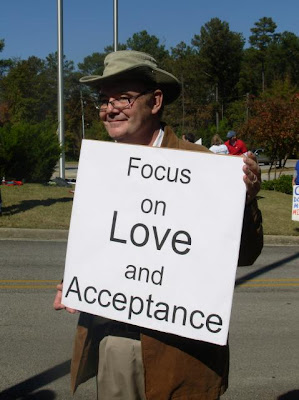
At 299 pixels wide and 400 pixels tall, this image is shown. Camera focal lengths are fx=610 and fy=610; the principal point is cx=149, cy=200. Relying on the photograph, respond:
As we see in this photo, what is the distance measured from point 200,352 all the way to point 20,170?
17.4 meters

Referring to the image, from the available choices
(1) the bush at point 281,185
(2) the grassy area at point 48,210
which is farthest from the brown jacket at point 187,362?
(1) the bush at point 281,185

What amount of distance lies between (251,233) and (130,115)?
663mm

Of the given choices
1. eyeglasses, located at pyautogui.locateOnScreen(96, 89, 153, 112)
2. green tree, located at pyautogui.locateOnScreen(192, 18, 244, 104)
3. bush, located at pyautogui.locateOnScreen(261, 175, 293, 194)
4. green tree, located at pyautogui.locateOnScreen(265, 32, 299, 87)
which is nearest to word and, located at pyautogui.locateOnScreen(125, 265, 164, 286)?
eyeglasses, located at pyautogui.locateOnScreen(96, 89, 153, 112)

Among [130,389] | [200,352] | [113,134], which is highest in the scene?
[113,134]

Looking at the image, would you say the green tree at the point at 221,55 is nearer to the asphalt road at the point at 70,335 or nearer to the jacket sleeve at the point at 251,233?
the asphalt road at the point at 70,335

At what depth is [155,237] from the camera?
7.30 feet

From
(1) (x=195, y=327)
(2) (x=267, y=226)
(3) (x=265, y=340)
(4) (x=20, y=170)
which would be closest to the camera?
(1) (x=195, y=327)

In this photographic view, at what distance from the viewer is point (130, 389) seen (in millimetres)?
2340

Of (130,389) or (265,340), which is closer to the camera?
(130,389)

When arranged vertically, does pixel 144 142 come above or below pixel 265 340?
above

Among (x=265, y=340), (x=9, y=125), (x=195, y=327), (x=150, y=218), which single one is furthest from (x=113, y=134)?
(x=9, y=125)

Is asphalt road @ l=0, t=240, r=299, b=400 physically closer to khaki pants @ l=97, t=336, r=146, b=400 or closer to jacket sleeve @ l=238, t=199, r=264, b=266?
khaki pants @ l=97, t=336, r=146, b=400

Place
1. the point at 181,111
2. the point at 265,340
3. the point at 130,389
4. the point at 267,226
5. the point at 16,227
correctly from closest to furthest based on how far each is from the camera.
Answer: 1. the point at 130,389
2. the point at 265,340
3. the point at 16,227
4. the point at 267,226
5. the point at 181,111

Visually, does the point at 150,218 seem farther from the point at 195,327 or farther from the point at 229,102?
the point at 229,102
